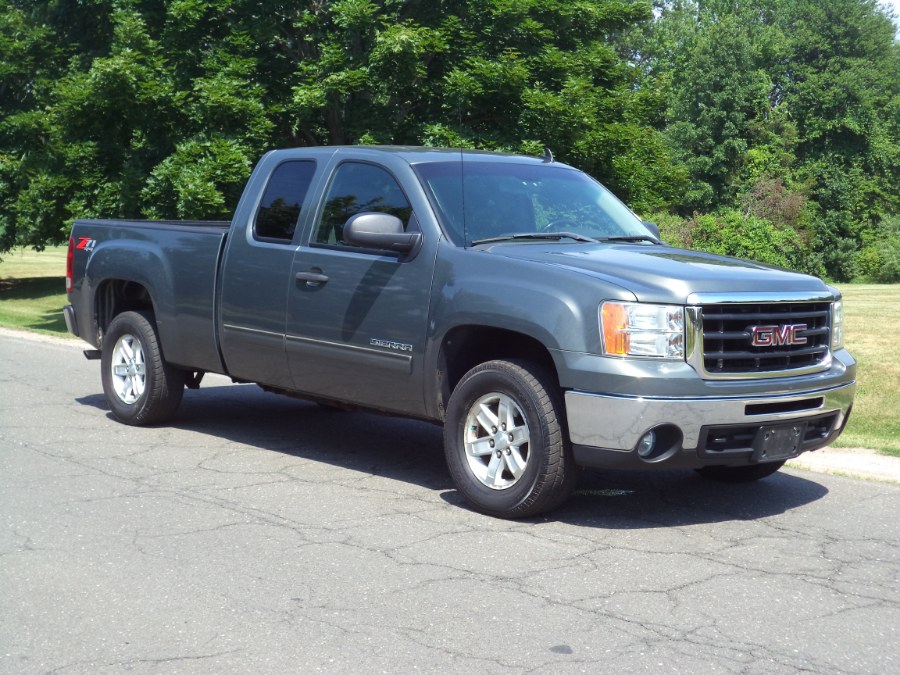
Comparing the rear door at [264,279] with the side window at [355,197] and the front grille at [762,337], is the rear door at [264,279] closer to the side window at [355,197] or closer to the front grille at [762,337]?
the side window at [355,197]

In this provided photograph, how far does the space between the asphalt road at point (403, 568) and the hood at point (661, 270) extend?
1305 mm

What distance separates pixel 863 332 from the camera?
678 inches

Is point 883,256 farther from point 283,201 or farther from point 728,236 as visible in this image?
point 283,201

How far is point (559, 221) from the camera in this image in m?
7.36

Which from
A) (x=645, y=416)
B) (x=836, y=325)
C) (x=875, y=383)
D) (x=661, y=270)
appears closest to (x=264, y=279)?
(x=661, y=270)

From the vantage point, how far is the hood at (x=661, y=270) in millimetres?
5975

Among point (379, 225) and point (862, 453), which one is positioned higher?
point (379, 225)

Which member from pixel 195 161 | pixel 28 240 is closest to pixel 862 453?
pixel 195 161

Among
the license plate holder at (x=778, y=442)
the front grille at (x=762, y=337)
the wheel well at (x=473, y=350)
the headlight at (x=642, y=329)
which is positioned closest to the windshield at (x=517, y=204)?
the wheel well at (x=473, y=350)

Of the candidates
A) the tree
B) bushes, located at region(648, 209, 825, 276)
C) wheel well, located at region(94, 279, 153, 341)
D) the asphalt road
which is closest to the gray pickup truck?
the asphalt road

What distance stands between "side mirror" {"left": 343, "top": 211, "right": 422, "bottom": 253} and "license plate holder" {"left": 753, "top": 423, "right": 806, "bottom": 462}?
2.26 meters

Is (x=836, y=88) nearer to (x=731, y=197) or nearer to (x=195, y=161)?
(x=731, y=197)

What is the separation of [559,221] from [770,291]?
1.58m

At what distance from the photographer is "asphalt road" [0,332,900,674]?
436cm
